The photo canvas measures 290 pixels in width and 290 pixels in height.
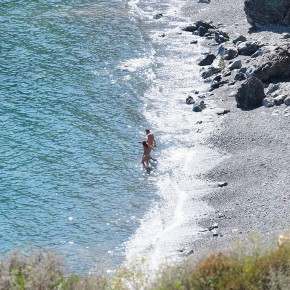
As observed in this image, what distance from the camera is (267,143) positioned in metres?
38.6

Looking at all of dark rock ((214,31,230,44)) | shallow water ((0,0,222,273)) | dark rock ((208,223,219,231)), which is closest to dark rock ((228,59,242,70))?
shallow water ((0,0,222,273))

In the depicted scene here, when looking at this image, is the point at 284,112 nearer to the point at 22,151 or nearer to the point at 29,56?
the point at 22,151

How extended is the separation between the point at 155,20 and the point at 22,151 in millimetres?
30760

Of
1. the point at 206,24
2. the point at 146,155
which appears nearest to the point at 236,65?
the point at 206,24

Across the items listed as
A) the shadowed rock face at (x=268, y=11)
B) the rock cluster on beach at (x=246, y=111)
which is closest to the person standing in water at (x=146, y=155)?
the rock cluster on beach at (x=246, y=111)

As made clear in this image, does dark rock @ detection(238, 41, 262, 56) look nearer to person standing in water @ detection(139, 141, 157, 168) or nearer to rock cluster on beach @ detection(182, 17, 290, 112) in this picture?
rock cluster on beach @ detection(182, 17, 290, 112)

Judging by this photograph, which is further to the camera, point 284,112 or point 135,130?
point 135,130

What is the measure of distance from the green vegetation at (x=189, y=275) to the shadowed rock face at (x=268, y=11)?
39403 mm

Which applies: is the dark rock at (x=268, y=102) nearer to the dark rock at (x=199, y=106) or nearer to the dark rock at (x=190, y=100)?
the dark rock at (x=199, y=106)

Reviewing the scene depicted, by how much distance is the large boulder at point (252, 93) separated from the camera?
43.4 m

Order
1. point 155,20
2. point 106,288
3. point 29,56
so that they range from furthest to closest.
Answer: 1. point 155,20
2. point 29,56
3. point 106,288

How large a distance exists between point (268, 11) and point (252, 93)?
48.3 feet

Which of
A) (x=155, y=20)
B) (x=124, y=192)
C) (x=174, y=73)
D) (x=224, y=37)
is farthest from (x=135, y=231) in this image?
(x=155, y=20)

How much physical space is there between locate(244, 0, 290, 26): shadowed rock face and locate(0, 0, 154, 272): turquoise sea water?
9.55 meters
